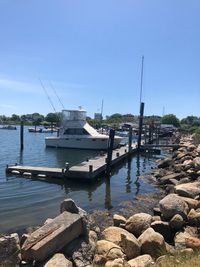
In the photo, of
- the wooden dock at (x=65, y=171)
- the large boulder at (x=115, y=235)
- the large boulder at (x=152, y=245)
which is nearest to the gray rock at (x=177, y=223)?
the large boulder at (x=115, y=235)

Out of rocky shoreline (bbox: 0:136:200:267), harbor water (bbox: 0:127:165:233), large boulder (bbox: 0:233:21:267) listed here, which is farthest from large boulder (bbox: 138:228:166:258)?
harbor water (bbox: 0:127:165:233)

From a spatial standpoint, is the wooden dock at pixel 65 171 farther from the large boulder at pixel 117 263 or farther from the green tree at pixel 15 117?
the green tree at pixel 15 117

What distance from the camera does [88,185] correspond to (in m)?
19.4

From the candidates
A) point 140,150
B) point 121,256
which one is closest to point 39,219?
point 121,256

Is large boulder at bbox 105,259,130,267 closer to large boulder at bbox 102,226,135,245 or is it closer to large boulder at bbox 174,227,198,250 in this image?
large boulder at bbox 102,226,135,245

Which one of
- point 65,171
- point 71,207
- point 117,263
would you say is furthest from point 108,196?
point 117,263

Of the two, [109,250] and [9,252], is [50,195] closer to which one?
[109,250]

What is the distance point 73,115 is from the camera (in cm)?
4194

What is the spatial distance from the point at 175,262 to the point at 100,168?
15.4m

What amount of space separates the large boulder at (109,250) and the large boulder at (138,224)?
1.79 meters

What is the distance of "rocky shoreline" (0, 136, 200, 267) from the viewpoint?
24.8ft

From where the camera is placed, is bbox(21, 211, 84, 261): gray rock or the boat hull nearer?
bbox(21, 211, 84, 261): gray rock

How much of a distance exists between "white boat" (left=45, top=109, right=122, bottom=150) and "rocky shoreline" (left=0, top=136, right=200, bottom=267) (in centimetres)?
2791

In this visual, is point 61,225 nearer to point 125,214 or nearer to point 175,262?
point 175,262
